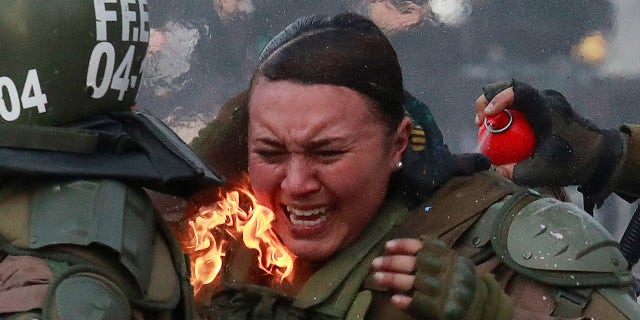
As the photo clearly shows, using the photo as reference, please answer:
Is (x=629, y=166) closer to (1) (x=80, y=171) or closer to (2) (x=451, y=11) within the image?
(1) (x=80, y=171)

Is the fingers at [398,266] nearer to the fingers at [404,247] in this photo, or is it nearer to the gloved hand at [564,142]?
the fingers at [404,247]

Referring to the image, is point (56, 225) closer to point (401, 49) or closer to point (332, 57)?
point (332, 57)

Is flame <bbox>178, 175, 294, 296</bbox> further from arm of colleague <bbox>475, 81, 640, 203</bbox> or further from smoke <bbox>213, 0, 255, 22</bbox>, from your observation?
smoke <bbox>213, 0, 255, 22</bbox>

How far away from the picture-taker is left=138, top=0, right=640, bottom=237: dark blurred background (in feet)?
29.3

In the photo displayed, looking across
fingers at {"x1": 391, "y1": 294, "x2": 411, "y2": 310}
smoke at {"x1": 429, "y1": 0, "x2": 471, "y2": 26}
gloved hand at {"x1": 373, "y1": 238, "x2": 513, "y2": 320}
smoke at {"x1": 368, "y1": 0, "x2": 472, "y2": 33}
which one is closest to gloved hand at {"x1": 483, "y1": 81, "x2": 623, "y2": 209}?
gloved hand at {"x1": 373, "y1": 238, "x2": 513, "y2": 320}

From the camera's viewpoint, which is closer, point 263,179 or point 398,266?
point 398,266

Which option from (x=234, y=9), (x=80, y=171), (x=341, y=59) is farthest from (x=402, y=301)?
(x=234, y=9)

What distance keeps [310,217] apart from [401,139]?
394mm

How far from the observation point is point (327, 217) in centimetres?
299

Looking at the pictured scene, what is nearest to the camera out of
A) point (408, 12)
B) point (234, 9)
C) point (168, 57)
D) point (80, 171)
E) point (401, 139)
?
point (80, 171)

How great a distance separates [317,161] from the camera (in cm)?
294

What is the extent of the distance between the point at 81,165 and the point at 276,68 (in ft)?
3.31

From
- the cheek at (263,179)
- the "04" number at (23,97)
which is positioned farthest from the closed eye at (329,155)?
the "04" number at (23,97)

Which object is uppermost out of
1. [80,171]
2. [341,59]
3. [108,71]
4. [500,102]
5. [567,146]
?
→ [108,71]
